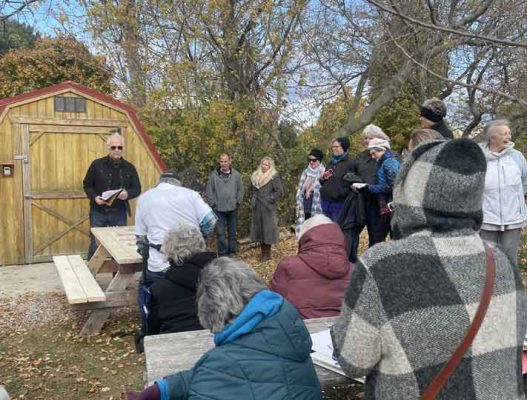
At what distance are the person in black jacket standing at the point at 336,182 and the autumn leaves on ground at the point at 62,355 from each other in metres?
2.77

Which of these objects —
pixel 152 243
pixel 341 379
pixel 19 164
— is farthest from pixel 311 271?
pixel 19 164

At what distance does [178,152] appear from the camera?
394 inches

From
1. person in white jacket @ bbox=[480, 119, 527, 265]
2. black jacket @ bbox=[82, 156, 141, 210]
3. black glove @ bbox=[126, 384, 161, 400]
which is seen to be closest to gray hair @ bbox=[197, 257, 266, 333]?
black glove @ bbox=[126, 384, 161, 400]

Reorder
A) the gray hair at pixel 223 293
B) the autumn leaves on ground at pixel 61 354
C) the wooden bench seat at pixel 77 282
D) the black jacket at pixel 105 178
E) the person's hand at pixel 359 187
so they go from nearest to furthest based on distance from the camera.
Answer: the gray hair at pixel 223 293
the autumn leaves on ground at pixel 61 354
the wooden bench seat at pixel 77 282
the person's hand at pixel 359 187
the black jacket at pixel 105 178

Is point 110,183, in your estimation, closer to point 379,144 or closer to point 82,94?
point 82,94

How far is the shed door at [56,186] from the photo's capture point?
841 cm

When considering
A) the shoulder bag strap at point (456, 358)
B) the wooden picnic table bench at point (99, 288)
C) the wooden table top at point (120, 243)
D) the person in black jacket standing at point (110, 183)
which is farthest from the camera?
the person in black jacket standing at point (110, 183)

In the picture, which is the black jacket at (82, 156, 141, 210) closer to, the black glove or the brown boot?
the brown boot

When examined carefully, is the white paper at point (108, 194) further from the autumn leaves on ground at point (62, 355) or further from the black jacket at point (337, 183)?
the black jacket at point (337, 183)

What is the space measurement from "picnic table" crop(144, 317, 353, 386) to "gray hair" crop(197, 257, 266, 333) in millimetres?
546

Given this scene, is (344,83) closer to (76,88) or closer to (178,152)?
(178,152)

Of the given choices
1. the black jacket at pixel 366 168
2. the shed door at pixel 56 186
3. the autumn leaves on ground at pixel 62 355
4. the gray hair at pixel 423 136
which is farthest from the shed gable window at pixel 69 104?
the gray hair at pixel 423 136

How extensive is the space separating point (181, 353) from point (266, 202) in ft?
21.3

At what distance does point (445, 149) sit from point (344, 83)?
11.2 metres
